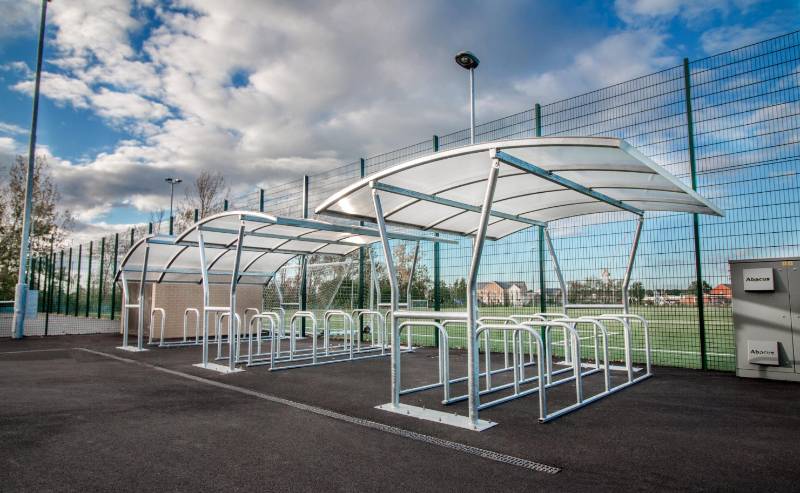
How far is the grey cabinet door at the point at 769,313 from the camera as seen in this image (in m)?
5.79

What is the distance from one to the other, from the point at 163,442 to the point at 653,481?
335 centimetres

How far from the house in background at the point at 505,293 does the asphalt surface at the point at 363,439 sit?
298cm

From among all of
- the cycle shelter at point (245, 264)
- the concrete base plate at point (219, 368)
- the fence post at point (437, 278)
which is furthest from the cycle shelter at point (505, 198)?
the fence post at point (437, 278)

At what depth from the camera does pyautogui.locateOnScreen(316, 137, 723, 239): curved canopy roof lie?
3943 mm

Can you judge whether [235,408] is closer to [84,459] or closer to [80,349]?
[84,459]

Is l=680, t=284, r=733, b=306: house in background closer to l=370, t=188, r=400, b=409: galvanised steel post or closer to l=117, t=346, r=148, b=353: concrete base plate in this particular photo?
l=370, t=188, r=400, b=409: galvanised steel post

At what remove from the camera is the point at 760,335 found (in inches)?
234

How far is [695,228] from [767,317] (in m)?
1.51

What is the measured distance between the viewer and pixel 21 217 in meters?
19.9

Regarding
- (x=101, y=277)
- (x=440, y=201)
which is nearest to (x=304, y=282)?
(x=440, y=201)

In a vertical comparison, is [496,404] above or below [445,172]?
below

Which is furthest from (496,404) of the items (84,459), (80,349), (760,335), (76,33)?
(76,33)

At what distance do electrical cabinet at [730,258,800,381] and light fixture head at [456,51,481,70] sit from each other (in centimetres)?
456

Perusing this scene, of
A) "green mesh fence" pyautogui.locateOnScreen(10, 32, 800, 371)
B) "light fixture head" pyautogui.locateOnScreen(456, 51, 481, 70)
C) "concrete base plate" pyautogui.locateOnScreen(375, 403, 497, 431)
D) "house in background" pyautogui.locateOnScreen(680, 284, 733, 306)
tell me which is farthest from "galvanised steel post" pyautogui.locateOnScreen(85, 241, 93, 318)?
"house in background" pyautogui.locateOnScreen(680, 284, 733, 306)
